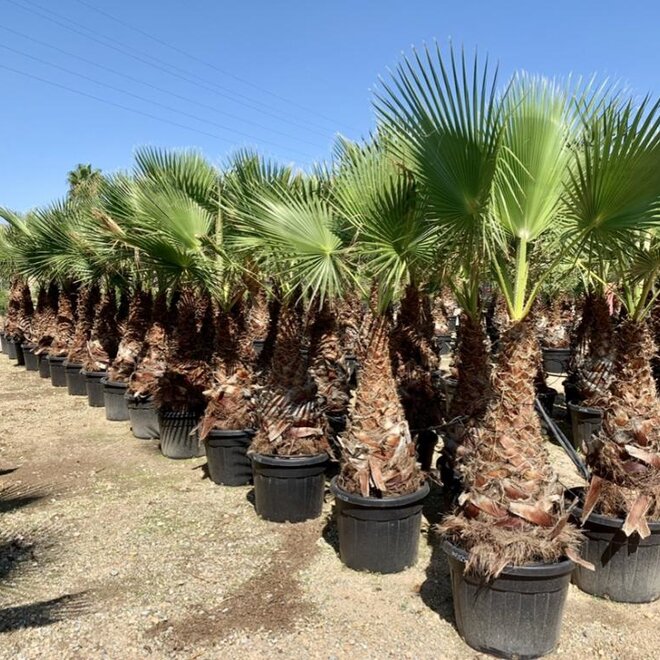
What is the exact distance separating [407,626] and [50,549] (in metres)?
2.70

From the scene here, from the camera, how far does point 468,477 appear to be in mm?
3305

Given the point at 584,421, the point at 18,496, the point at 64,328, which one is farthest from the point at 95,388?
the point at 584,421

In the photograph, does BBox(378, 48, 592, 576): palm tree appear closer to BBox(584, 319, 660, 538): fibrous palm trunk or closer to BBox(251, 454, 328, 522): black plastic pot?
BBox(584, 319, 660, 538): fibrous palm trunk

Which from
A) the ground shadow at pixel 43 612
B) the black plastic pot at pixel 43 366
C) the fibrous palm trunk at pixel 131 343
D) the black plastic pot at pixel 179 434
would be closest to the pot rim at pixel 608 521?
the ground shadow at pixel 43 612

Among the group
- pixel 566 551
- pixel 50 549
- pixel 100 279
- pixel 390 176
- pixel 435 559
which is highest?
pixel 390 176

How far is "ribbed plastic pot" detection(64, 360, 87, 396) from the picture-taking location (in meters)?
A: 10.2

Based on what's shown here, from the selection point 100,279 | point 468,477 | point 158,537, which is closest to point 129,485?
point 158,537

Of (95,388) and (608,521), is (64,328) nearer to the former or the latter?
(95,388)

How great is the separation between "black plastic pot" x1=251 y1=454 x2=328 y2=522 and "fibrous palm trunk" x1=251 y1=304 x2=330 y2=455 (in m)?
0.11

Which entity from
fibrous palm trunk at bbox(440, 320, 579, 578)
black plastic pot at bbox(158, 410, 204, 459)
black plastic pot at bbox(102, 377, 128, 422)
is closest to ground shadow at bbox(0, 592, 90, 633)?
fibrous palm trunk at bbox(440, 320, 579, 578)

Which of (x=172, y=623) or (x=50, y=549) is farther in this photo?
(x=50, y=549)

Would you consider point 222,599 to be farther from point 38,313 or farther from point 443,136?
point 38,313

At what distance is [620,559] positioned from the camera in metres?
3.50

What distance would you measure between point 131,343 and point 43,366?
5211 millimetres
